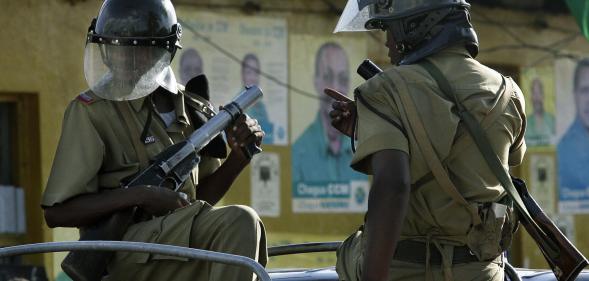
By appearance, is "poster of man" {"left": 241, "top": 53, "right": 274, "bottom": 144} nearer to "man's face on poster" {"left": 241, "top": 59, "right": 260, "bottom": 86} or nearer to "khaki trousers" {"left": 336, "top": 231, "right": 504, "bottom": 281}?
"man's face on poster" {"left": 241, "top": 59, "right": 260, "bottom": 86}

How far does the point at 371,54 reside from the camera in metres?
13.1

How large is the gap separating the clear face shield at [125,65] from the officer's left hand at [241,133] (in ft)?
1.03

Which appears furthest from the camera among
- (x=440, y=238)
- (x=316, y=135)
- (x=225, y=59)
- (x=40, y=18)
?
(x=316, y=135)

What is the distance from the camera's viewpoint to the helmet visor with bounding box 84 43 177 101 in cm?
442

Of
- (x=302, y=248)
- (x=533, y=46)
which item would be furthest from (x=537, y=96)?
(x=302, y=248)

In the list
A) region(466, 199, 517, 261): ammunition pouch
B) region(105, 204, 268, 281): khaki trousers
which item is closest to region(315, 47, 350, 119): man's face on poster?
region(105, 204, 268, 281): khaki trousers

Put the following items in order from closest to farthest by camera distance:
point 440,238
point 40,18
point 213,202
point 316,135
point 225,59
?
1. point 440,238
2. point 213,202
3. point 40,18
4. point 225,59
5. point 316,135

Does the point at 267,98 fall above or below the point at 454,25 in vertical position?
below

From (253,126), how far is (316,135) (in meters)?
8.11

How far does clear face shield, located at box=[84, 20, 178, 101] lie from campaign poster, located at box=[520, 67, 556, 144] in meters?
10.4

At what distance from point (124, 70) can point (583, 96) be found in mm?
11441

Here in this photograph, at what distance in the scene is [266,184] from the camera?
12414mm

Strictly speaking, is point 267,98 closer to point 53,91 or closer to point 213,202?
point 53,91

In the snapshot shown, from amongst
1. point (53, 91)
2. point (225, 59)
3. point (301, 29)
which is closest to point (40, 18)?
point (53, 91)
